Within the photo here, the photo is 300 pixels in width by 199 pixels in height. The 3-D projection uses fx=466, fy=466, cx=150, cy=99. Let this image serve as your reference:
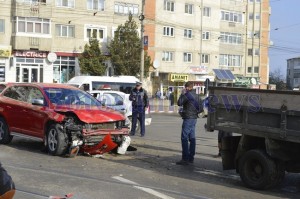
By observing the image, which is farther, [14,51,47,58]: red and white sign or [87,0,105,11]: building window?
[87,0,105,11]: building window

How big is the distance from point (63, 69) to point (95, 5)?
7240mm

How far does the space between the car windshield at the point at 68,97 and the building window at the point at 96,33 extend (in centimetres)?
3376

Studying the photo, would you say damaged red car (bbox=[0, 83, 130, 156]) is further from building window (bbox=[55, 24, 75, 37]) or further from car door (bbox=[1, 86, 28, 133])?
building window (bbox=[55, 24, 75, 37])

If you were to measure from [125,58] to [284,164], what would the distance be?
37.9m

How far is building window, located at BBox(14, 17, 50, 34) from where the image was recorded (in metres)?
40.7

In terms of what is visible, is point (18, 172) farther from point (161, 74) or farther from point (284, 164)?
point (161, 74)

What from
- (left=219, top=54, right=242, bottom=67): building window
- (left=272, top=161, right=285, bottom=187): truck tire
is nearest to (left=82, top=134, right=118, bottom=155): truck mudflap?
(left=272, top=161, right=285, bottom=187): truck tire

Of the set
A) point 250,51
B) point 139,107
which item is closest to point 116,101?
point 139,107

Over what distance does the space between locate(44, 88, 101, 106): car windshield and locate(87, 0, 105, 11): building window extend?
3492 centimetres

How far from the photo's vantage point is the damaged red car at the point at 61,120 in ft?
34.6

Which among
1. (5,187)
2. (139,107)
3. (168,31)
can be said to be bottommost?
(5,187)

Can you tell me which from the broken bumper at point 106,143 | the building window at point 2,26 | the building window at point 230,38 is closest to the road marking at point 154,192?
the broken bumper at point 106,143

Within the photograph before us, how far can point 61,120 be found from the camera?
10.7 metres

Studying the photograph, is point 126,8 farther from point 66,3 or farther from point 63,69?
point 63,69
